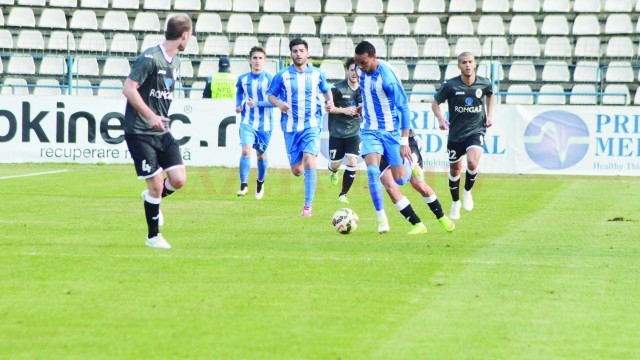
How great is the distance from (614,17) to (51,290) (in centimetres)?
2465

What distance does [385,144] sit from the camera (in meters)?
13.2

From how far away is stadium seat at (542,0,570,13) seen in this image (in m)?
31.2

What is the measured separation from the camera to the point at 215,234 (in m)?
12.9

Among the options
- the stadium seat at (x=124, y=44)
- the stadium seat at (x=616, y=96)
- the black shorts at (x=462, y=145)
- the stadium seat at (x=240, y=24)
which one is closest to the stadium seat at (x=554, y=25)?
the stadium seat at (x=616, y=96)

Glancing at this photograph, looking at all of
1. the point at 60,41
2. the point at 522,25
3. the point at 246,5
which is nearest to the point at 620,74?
the point at 522,25

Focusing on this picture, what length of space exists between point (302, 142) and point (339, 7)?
1660cm

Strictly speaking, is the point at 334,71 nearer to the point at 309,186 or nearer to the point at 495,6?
the point at 495,6

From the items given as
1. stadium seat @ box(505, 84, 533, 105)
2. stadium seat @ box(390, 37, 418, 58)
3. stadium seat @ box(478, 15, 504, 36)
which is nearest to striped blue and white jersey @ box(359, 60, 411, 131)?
stadium seat @ box(505, 84, 533, 105)

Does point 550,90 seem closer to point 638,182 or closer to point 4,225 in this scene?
point 638,182

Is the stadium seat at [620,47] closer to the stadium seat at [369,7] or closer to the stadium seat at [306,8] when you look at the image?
the stadium seat at [369,7]

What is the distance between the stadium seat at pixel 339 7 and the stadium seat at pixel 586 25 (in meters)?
6.30

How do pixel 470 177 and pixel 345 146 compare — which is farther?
pixel 345 146

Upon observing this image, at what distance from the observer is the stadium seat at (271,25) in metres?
31.5

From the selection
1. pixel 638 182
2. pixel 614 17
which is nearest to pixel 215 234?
pixel 638 182
